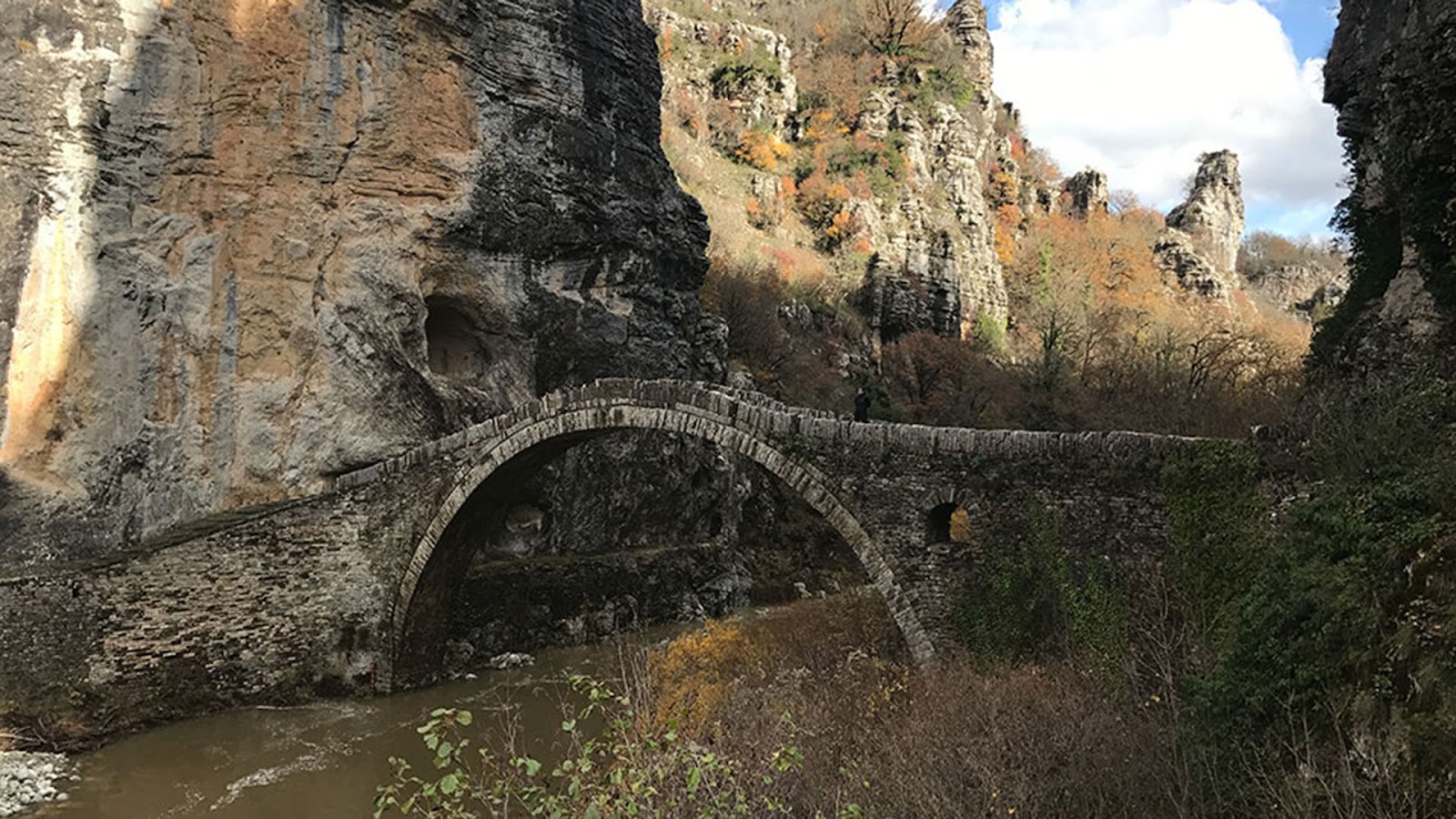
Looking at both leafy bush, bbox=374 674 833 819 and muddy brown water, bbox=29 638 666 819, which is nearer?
leafy bush, bbox=374 674 833 819

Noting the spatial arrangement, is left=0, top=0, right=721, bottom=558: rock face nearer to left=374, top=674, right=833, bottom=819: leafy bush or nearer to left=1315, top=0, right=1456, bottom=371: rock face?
left=374, top=674, right=833, bottom=819: leafy bush

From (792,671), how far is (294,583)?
7.32 meters

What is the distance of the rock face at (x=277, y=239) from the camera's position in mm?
11609

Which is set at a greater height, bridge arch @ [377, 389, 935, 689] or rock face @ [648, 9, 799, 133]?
rock face @ [648, 9, 799, 133]

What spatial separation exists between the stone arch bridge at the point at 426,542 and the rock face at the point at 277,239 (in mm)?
1264

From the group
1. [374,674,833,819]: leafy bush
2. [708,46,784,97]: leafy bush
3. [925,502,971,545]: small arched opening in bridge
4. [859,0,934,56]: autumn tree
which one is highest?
[859,0,934,56]: autumn tree

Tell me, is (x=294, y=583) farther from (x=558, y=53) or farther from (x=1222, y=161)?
(x=1222, y=161)

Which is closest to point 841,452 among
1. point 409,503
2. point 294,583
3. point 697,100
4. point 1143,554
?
point 1143,554

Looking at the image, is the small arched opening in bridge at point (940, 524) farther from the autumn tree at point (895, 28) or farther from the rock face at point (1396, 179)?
the autumn tree at point (895, 28)

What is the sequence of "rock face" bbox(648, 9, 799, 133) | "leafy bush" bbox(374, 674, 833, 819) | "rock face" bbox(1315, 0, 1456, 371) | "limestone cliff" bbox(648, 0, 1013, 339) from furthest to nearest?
"rock face" bbox(648, 9, 799, 133) < "limestone cliff" bbox(648, 0, 1013, 339) < "rock face" bbox(1315, 0, 1456, 371) < "leafy bush" bbox(374, 674, 833, 819)

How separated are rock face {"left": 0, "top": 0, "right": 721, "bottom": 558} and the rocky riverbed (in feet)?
9.21

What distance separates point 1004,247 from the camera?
44031 millimetres

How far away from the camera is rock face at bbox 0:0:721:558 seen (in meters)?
11.6

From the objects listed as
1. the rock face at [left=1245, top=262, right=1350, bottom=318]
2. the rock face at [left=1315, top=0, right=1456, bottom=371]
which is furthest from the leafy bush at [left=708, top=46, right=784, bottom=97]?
the rock face at [left=1245, top=262, right=1350, bottom=318]
